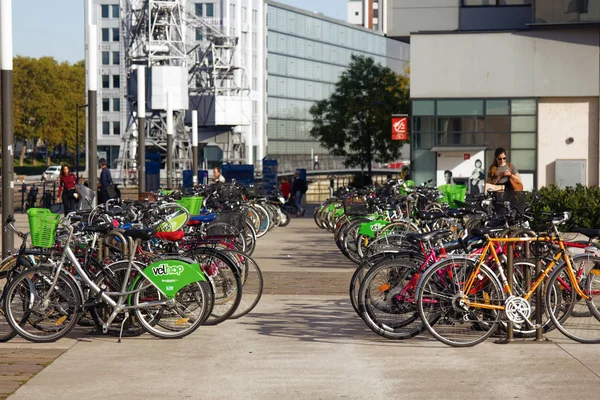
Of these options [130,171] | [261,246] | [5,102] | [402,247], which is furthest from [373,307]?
[130,171]

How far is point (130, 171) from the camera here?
7575cm

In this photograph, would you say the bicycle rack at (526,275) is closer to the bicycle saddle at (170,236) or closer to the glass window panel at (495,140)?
the bicycle saddle at (170,236)

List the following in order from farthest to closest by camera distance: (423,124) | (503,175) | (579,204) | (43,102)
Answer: (43,102) < (423,124) < (579,204) < (503,175)

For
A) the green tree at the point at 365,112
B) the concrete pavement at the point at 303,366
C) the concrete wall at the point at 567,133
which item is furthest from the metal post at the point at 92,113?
the green tree at the point at 365,112

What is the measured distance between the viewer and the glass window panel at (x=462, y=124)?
36.2 metres

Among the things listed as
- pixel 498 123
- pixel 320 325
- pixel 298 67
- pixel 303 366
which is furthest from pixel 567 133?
pixel 298 67

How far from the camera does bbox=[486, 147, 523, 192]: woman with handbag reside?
15.3 meters

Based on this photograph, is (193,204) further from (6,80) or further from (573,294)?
(573,294)

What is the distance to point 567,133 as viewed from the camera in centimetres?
3575

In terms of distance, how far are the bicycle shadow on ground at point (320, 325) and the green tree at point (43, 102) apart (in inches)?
3905

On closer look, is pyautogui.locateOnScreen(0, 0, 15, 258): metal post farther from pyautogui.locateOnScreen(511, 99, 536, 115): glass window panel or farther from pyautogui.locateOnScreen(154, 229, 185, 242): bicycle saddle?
pyautogui.locateOnScreen(511, 99, 536, 115): glass window panel

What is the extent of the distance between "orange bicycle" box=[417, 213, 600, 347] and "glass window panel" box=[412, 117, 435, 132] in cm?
2714

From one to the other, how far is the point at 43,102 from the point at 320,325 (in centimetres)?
10568

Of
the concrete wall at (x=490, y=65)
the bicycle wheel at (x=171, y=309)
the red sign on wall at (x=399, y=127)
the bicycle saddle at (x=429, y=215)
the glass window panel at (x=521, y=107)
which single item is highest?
the concrete wall at (x=490, y=65)
